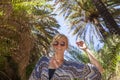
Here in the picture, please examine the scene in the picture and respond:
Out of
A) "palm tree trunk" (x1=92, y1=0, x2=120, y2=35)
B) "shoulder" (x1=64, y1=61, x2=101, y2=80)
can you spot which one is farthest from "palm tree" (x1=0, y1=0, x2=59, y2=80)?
"shoulder" (x1=64, y1=61, x2=101, y2=80)

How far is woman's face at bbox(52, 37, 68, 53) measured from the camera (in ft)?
12.6

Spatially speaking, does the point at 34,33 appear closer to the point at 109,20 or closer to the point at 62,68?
the point at 109,20

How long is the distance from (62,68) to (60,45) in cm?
27

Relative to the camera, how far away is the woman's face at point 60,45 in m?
3.85

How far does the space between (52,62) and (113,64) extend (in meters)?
9.18

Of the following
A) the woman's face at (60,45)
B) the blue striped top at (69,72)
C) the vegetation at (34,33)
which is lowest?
the vegetation at (34,33)

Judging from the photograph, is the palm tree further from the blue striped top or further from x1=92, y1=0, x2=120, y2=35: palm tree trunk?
the blue striped top

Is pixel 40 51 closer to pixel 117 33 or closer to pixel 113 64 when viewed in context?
pixel 117 33

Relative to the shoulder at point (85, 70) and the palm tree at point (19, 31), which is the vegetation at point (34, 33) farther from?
the shoulder at point (85, 70)

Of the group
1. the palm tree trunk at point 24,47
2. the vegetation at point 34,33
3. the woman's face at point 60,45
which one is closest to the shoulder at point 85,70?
the woman's face at point 60,45

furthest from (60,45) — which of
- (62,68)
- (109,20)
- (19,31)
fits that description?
(109,20)

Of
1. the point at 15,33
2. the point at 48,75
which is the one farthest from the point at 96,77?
the point at 15,33

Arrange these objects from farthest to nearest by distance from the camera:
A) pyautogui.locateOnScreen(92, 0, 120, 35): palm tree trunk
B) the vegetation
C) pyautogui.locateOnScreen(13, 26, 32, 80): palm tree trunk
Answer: pyautogui.locateOnScreen(92, 0, 120, 35): palm tree trunk → pyautogui.locateOnScreen(13, 26, 32, 80): palm tree trunk → the vegetation

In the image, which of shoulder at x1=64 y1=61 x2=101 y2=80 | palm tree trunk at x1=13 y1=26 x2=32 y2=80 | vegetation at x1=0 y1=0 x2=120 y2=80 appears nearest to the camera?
shoulder at x1=64 y1=61 x2=101 y2=80
